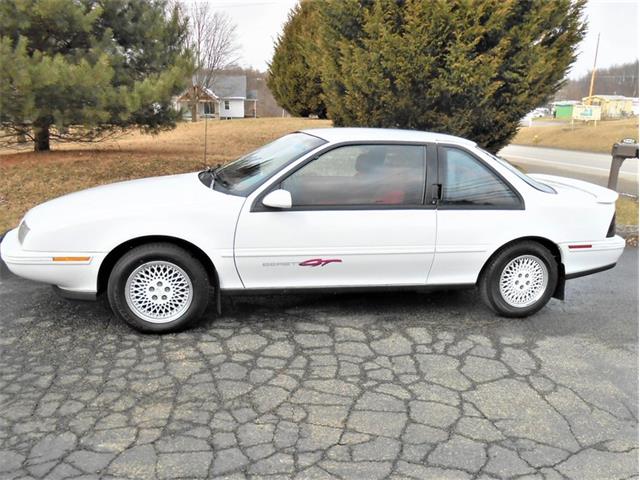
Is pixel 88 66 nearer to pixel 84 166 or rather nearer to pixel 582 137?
pixel 84 166

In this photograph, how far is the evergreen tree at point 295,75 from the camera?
60.1 feet

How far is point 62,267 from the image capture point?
12.2 feet

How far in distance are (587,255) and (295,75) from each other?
16.0 metres

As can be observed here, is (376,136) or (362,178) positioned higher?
(376,136)

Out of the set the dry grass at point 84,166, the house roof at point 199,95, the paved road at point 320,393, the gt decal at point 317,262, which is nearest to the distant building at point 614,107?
the house roof at point 199,95

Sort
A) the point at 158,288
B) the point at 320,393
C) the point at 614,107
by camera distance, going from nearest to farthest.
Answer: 1. the point at 320,393
2. the point at 158,288
3. the point at 614,107

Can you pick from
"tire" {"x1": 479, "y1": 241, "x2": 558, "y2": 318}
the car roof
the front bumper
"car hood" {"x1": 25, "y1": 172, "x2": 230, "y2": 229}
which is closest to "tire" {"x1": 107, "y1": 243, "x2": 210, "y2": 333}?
the front bumper

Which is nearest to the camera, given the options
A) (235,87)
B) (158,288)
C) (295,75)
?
(158,288)

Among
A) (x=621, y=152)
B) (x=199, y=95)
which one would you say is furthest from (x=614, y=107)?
(x=621, y=152)

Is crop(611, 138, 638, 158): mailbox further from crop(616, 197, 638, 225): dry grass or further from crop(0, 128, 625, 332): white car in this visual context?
crop(0, 128, 625, 332): white car

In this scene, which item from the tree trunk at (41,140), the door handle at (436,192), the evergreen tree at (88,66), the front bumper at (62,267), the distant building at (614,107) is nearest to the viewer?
the front bumper at (62,267)

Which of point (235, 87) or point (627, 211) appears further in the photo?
point (235, 87)

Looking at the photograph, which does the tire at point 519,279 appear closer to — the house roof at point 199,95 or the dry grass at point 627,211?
Answer: the dry grass at point 627,211

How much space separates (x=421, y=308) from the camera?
181 inches
